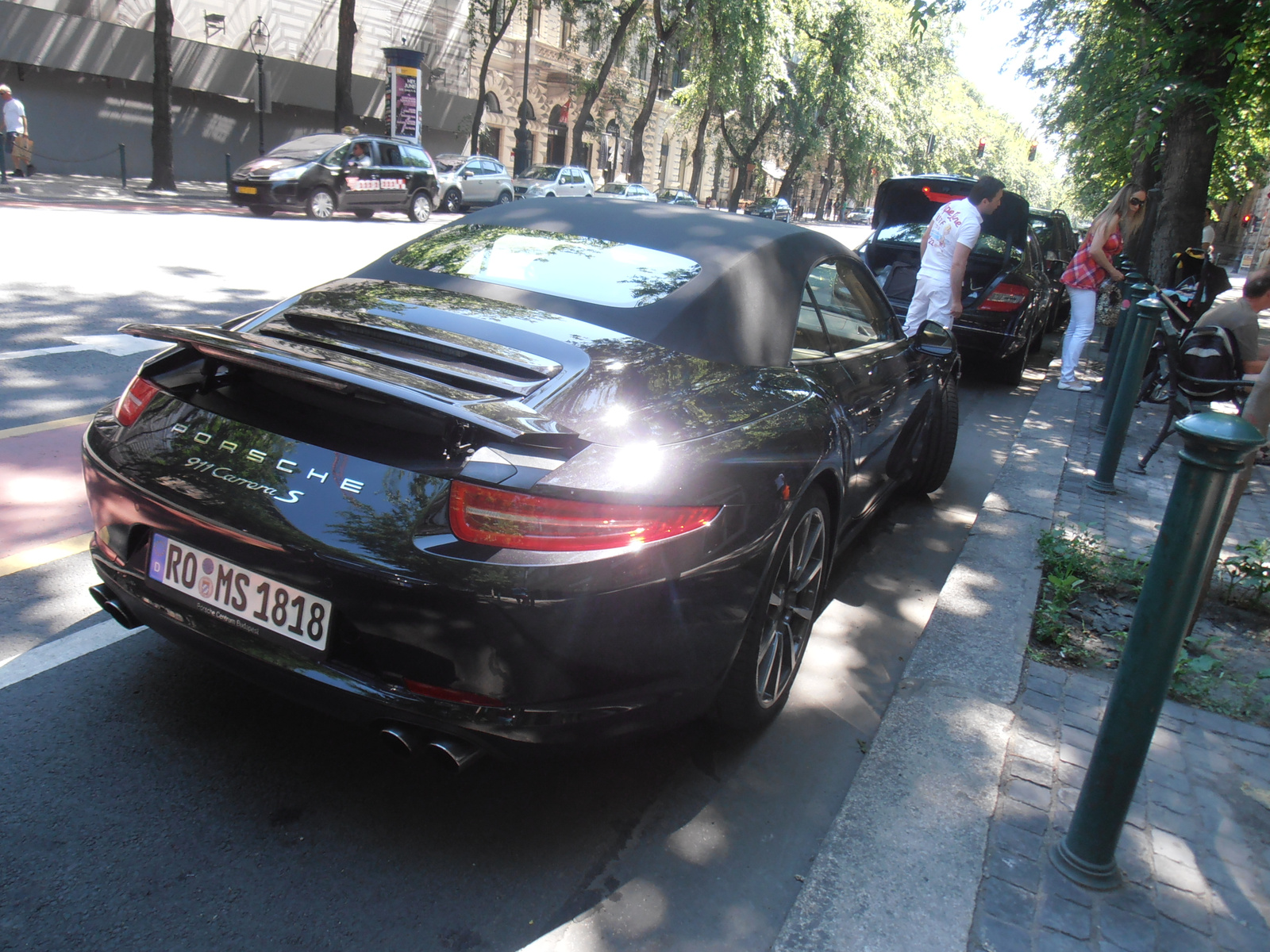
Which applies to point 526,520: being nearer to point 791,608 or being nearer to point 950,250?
point 791,608

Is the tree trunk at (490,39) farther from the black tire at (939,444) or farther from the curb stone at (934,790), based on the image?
the curb stone at (934,790)

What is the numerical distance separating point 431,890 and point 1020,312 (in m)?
8.77

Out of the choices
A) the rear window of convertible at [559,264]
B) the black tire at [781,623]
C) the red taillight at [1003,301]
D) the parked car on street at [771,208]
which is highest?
the rear window of convertible at [559,264]

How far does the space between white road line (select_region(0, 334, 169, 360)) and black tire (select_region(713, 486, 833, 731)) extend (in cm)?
496

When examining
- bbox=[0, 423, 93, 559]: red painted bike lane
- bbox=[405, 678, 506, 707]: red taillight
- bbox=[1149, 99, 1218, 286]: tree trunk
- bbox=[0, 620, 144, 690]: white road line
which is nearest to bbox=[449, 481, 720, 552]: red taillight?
bbox=[405, 678, 506, 707]: red taillight

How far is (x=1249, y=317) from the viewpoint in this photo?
6.23m

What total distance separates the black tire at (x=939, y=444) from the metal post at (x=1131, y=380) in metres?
1.02

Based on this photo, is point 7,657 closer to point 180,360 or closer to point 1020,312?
point 180,360

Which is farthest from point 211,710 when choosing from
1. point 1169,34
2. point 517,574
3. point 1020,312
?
point 1169,34

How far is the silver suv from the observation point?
2783 centimetres

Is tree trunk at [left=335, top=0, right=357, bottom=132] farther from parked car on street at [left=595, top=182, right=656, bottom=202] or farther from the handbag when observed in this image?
the handbag

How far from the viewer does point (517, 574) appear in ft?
7.03

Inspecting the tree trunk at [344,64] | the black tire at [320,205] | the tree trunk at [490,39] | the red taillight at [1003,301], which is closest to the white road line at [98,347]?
the red taillight at [1003,301]

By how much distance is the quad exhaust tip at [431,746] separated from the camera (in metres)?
2.25
